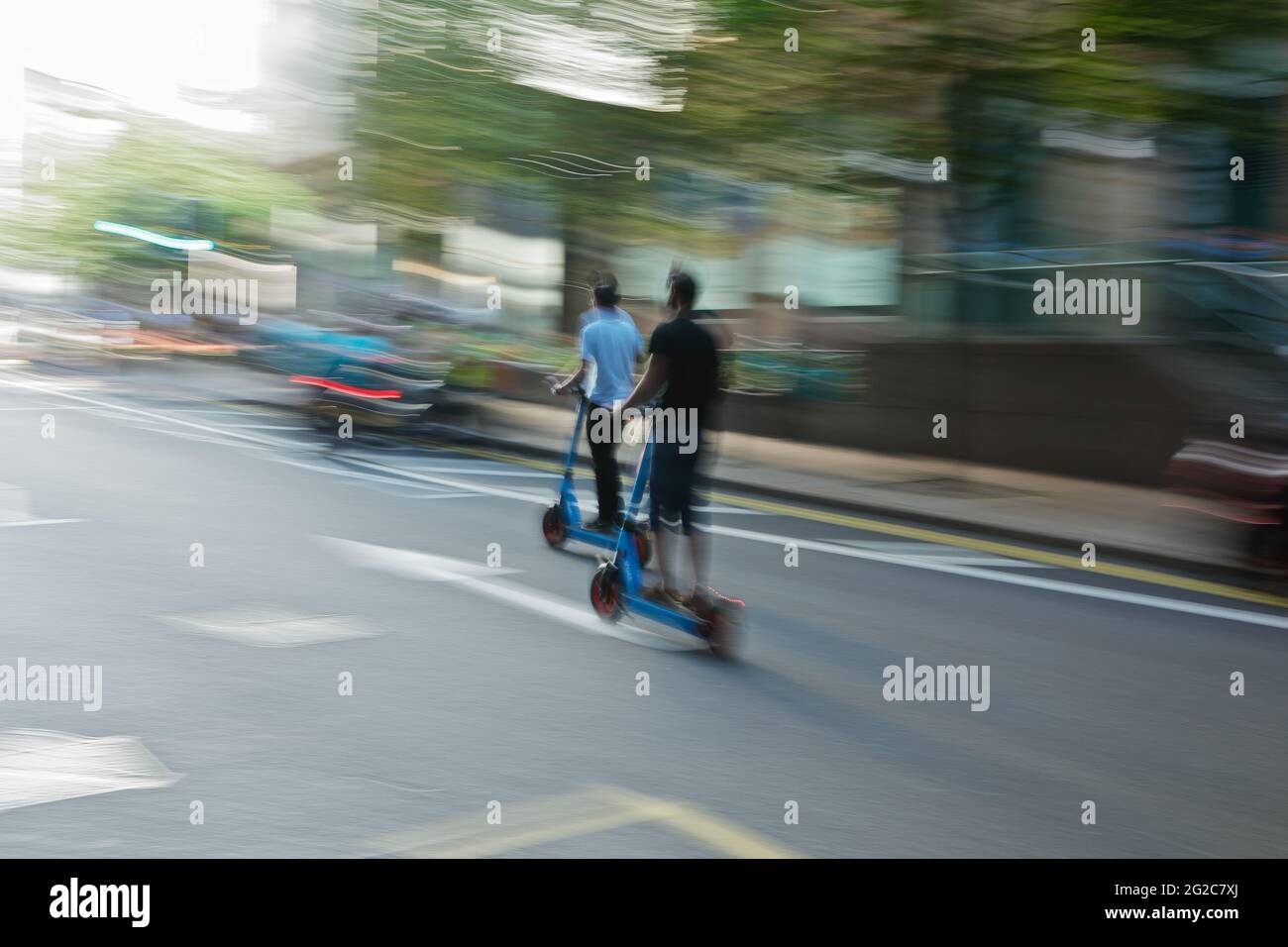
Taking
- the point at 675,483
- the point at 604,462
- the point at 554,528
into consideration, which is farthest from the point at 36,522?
the point at 675,483

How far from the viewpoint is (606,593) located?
7.84 m

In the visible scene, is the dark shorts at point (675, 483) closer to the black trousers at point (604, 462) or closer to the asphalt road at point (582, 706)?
the asphalt road at point (582, 706)

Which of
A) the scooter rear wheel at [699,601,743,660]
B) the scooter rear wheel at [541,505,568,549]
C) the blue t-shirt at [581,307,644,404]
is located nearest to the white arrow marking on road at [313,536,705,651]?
the scooter rear wheel at [699,601,743,660]

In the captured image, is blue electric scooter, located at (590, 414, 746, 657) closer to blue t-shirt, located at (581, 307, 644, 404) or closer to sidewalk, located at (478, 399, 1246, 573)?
blue t-shirt, located at (581, 307, 644, 404)

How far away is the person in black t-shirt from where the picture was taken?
7.21 meters

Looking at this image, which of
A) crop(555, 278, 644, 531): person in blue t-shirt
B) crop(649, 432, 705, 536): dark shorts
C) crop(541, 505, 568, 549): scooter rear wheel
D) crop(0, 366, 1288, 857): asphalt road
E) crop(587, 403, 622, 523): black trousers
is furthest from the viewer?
crop(541, 505, 568, 549): scooter rear wheel

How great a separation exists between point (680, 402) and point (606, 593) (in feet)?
4.17

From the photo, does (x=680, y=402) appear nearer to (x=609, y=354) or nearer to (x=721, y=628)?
(x=721, y=628)

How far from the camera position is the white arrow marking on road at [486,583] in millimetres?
7590

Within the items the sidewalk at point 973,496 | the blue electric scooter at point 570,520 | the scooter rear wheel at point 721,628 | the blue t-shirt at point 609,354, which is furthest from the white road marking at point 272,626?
the sidewalk at point 973,496

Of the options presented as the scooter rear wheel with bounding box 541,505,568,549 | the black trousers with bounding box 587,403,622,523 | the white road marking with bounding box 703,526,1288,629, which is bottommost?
the white road marking with bounding box 703,526,1288,629

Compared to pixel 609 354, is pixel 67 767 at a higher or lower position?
lower

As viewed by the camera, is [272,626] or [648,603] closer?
[648,603]

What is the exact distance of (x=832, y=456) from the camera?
1723cm
